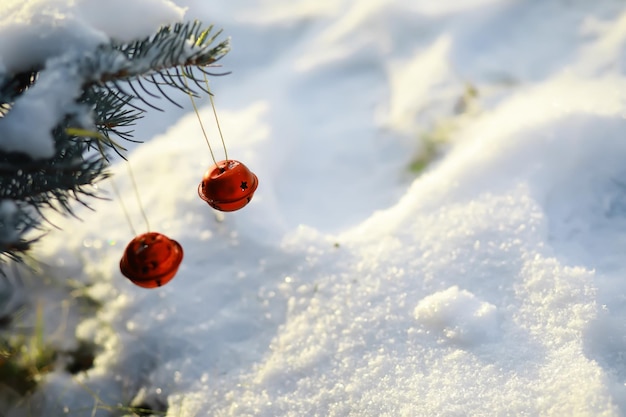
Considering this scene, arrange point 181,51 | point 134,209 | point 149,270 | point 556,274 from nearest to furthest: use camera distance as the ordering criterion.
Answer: point 181,51
point 149,270
point 556,274
point 134,209

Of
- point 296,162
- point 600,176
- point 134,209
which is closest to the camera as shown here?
point 600,176

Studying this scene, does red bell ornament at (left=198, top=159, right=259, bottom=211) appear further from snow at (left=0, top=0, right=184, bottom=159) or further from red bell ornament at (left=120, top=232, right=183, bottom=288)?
snow at (left=0, top=0, right=184, bottom=159)

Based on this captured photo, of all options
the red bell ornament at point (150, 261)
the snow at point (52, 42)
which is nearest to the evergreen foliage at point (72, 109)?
the snow at point (52, 42)

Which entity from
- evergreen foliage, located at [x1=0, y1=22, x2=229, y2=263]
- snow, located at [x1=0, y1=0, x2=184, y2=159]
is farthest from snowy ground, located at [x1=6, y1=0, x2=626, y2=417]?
snow, located at [x1=0, y1=0, x2=184, y2=159]

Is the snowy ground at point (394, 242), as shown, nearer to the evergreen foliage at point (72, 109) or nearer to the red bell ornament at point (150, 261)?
the red bell ornament at point (150, 261)

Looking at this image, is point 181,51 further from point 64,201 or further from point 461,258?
point 461,258

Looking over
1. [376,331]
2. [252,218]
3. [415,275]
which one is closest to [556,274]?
[415,275]
